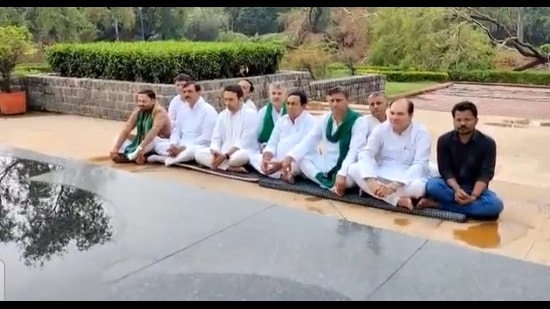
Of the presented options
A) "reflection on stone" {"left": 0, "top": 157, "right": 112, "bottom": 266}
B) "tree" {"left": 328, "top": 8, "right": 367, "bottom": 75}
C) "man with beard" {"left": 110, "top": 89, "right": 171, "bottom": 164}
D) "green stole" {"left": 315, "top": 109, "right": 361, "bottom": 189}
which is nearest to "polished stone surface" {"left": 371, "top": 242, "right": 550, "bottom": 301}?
"reflection on stone" {"left": 0, "top": 157, "right": 112, "bottom": 266}

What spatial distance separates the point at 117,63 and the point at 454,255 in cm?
661

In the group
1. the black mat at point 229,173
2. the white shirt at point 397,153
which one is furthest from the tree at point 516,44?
the white shirt at point 397,153

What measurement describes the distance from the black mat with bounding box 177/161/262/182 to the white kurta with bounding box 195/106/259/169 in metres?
0.06

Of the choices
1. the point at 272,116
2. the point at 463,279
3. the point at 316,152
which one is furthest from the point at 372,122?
the point at 463,279

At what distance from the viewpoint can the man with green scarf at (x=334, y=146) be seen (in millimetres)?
4078

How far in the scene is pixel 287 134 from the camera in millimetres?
4562

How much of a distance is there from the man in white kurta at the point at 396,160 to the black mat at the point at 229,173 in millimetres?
950

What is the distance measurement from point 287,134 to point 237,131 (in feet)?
1.69

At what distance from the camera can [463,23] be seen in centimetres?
1780

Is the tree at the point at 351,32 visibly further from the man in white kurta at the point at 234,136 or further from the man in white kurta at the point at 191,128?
the man in white kurta at the point at 234,136

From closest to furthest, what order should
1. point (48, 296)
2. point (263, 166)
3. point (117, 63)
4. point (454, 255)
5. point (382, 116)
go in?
point (48, 296) < point (454, 255) < point (382, 116) < point (263, 166) < point (117, 63)

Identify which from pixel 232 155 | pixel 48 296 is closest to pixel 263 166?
pixel 232 155

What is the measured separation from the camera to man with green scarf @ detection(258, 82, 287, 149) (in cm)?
480

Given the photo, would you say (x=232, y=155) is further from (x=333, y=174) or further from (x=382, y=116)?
(x=382, y=116)
